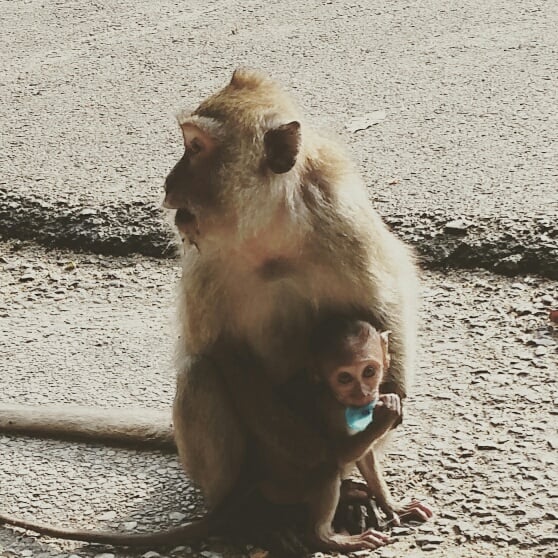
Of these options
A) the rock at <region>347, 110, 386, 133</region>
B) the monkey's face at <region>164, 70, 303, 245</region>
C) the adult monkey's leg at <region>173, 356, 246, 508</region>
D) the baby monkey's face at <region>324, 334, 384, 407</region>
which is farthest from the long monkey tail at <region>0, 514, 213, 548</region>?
the rock at <region>347, 110, 386, 133</region>

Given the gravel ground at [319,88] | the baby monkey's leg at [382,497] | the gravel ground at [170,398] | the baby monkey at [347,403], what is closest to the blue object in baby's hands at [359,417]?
the baby monkey at [347,403]

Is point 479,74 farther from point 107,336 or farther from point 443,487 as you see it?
point 443,487

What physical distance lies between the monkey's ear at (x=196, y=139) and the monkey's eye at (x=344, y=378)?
63 cm

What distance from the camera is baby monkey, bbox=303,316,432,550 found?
2693 millimetres

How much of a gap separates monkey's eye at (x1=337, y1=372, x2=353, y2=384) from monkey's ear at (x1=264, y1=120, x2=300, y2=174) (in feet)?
1.69

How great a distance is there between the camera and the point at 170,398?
366cm

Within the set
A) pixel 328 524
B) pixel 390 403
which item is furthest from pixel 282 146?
pixel 328 524

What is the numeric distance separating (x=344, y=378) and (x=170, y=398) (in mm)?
1097

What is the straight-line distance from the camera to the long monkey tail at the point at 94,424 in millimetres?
3371

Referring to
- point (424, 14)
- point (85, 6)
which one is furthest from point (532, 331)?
point (85, 6)

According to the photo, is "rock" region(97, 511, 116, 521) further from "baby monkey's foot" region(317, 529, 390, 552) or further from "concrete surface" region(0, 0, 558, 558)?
"baby monkey's foot" region(317, 529, 390, 552)

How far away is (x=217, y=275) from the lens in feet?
9.48

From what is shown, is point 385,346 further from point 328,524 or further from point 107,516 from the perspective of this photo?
point 107,516

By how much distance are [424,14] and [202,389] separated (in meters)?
4.34
